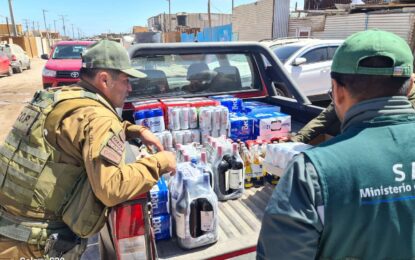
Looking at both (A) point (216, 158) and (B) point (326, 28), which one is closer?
(A) point (216, 158)

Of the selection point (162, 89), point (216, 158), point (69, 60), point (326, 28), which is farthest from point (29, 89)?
point (326, 28)

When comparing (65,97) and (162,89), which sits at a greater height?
(65,97)

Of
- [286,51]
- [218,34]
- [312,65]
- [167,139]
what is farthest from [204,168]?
[218,34]

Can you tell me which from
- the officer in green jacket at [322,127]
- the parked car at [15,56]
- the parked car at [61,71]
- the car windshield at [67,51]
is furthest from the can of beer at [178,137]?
the parked car at [15,56]

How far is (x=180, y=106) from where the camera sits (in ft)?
10.7

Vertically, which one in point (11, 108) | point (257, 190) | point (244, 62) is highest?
point (244, 62)

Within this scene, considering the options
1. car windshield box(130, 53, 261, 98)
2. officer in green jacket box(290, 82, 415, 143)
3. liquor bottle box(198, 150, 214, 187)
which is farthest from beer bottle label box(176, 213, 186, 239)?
car windshield box(130, 53, 261, 98)

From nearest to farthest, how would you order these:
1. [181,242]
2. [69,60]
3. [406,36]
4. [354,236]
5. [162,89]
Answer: [354,236], [181,242], [162,89], [69,60], [406,36]

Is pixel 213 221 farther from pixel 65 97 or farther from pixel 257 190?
pixel 65 97

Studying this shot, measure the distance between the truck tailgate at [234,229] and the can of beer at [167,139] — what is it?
2.64 feet

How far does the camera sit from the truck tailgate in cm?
196

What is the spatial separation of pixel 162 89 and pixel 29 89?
12.2 m

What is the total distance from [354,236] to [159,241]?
1401mm

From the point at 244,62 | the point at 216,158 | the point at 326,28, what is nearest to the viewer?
the point at 216,158
